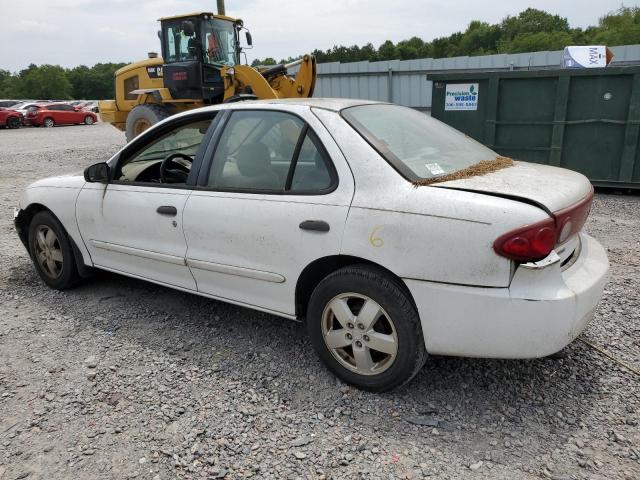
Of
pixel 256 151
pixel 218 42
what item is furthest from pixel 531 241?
pixel 218 42

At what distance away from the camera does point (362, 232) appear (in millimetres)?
2723

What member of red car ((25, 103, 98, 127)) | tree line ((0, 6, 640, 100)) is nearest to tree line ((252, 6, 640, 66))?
tree line ((0, 6, 640, 100))

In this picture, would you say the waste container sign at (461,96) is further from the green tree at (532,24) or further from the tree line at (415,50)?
the green tree at (532,24)

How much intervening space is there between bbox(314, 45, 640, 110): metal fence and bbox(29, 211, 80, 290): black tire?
41.4 ft

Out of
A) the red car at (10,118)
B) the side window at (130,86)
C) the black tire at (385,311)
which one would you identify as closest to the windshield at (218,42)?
the side window at (130,86)

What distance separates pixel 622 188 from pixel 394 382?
6850mm

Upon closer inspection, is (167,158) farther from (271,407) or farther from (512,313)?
(512,313)

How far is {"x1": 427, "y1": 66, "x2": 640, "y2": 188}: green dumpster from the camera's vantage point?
768 centimetres

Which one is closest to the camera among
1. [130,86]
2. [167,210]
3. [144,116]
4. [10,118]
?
[167,210]

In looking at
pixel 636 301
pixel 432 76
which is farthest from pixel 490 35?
pixel 636 301

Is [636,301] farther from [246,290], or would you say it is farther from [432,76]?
[432,76]

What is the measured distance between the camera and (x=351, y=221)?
276 cm

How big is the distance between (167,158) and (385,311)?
232 cm

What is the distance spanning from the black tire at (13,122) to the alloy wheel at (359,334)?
33.7 metres
